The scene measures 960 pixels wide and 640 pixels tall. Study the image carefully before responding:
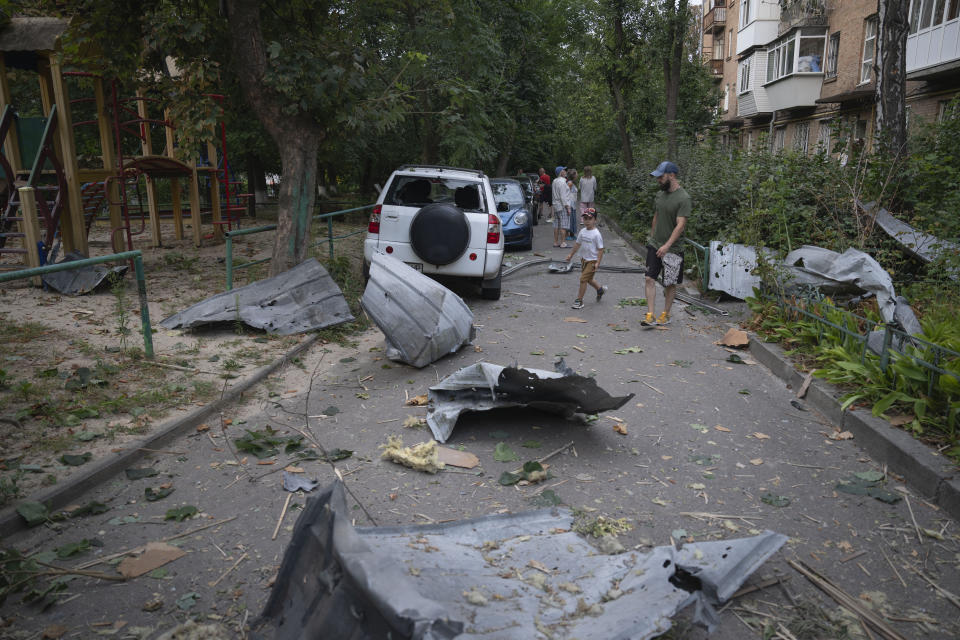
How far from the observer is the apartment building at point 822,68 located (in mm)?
18469

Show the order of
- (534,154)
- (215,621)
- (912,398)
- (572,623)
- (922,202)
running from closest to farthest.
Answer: (572,623), (215,621), (912,398), (922,202), (534,154)

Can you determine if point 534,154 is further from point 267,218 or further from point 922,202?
point 922,202

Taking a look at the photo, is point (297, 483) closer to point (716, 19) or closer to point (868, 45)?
point (868, 45)

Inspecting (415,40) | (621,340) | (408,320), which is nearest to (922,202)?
(621,340)

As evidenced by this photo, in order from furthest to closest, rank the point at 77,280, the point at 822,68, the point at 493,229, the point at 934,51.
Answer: the point at 822,68
the point at 934,51
the point at 493,229
the point at 77,280

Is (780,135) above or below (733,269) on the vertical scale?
above

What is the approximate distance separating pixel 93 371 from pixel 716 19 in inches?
2025

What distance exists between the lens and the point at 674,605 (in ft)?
8.89

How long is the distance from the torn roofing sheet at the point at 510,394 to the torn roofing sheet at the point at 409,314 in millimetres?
1364

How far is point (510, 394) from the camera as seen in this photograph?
205 inches

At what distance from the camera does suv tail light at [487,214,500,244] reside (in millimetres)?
10062

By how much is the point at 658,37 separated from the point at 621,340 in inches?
639

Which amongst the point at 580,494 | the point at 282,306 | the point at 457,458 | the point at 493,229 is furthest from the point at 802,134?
the point at 580,494

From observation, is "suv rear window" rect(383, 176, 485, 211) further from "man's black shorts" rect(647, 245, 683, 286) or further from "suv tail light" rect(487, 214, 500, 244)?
"man's black shorts" rect(647, 245, 683, 286)
